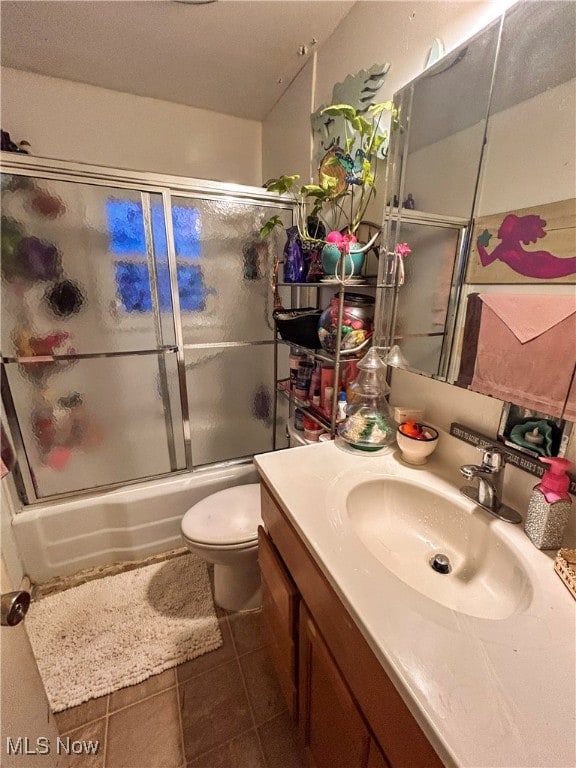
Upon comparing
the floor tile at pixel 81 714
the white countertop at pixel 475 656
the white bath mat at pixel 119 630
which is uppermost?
the white countertop at pixel 475 656

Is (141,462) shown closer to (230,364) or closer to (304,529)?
(230,364)

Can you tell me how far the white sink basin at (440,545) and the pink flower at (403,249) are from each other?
0.66 m

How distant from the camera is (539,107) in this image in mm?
628

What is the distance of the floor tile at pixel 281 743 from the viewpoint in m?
0.91

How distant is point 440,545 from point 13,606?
0.84 metres

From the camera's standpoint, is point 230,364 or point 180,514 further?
point 230,364

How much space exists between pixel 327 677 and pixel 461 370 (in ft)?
2.43

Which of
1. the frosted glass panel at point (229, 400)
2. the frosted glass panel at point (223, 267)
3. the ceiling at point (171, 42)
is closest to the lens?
the ceiling at point (171, 42)

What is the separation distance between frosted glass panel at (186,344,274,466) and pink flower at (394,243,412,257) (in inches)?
36.4

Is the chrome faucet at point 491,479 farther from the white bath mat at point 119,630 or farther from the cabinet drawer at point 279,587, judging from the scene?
the white bath mat at point 119,630

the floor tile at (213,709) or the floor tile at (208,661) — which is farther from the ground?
the floor tile at (208,661)

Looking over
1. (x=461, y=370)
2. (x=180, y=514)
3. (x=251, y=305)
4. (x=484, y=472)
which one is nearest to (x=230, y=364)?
(x=251, y=305)

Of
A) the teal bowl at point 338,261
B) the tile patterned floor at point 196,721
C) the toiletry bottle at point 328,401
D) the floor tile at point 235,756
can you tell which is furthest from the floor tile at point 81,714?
the teal bowl at point 338,261

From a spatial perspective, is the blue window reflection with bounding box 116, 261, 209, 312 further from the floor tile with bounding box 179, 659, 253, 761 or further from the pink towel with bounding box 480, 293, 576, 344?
the floor tile with bounding box 179, 659, 253, 761
